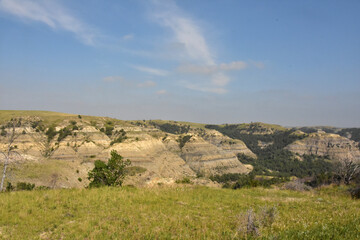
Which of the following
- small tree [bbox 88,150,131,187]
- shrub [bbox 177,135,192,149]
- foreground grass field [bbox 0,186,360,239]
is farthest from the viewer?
shrub [bbox 177,135,192,149]

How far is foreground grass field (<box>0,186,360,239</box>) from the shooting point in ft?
24.7

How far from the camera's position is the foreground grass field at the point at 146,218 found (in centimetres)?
754

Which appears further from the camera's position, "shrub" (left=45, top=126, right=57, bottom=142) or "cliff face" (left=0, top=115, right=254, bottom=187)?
"shrub" (left=45, top=126, right=57, bottom=142)

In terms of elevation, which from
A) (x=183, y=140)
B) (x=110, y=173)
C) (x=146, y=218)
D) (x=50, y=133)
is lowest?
(x=183, y=140)

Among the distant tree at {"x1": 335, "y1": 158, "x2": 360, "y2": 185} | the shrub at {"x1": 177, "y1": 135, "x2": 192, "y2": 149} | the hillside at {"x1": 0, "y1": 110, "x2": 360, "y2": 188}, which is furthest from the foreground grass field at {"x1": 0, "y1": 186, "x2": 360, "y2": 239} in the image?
the shrub at {"x1": 177, "y1": 135, "x2": 192, "y2": 149}

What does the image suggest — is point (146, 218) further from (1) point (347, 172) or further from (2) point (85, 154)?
(2) point (85, 154)

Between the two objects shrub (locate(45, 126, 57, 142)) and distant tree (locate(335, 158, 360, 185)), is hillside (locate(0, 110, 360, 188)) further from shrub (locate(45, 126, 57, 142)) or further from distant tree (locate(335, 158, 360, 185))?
distant tree (locate(335, 158, 360, 185))

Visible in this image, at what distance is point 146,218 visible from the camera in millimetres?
9562

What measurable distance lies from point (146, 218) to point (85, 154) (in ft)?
277

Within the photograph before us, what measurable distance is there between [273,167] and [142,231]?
7121 inches

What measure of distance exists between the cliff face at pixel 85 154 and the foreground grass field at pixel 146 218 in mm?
46690

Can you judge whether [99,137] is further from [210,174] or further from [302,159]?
[302,159]

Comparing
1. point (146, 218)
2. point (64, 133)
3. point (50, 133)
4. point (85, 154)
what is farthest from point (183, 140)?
point (146, 218)

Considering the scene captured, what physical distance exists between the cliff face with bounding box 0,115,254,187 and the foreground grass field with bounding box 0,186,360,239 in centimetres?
4669
